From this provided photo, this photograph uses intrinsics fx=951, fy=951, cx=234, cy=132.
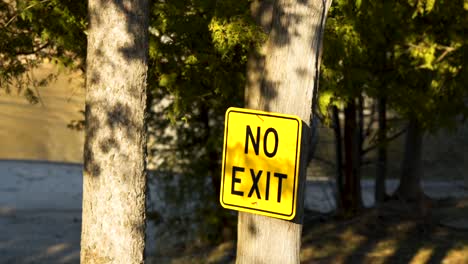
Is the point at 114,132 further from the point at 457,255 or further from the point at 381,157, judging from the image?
the point at 381,157

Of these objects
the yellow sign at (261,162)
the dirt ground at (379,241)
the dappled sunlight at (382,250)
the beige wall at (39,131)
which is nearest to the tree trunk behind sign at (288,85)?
the yellow sign at (261,162)

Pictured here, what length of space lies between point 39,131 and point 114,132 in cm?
3621

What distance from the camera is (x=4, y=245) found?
2022 centimetres

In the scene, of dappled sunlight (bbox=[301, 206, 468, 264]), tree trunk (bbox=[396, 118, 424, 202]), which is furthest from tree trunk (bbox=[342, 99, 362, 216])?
tree trunk (bbox=[396, 118, 424, 202])

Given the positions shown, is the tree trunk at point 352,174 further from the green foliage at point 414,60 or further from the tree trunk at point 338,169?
the green foliage at point 414,60

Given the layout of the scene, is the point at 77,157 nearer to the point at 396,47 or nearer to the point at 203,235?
the point at 203,235

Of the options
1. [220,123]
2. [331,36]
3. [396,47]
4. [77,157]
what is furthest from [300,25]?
[77,157]

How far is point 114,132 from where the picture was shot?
7105 millimetres

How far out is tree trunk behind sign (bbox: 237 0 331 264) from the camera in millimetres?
6949

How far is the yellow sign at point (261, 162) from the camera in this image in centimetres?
622

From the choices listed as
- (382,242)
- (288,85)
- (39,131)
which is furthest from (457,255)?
(39,131)

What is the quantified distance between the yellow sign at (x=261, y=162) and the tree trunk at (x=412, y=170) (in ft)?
39.5

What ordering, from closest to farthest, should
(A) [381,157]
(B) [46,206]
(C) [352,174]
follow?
(C) [352,174] → (A) [381,157] → (B) [46,206]

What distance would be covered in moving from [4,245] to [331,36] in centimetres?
1138
